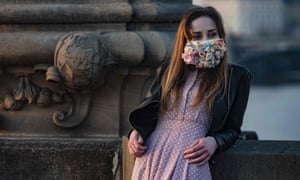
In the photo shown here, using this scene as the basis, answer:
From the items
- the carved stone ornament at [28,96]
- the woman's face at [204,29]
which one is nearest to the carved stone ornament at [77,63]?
the carved stone ornament at [28,96]

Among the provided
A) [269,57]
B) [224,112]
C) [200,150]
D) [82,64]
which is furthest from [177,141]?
[269,57]

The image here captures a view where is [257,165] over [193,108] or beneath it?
beneath

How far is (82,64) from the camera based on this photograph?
3.87m

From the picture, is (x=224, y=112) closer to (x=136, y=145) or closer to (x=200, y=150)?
(x=200, y=150)

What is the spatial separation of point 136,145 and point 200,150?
0.84ft

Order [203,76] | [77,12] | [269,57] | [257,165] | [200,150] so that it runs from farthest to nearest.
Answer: [269,57]
[77,12]
[257,165]
[203,76]
[200,150]

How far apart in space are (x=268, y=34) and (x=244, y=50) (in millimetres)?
18917

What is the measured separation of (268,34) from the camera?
88.7 meters

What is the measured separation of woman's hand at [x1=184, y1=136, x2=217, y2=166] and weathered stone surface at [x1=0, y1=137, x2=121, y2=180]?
0.67 meters

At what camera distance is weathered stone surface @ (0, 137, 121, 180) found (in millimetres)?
3889

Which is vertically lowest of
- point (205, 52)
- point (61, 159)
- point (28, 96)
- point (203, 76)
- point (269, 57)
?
point (269, 57)

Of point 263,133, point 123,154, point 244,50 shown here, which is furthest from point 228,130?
point 244,50

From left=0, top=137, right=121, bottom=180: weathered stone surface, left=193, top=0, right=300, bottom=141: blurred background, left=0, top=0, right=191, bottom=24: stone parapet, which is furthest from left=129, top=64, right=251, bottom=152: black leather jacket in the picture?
left=193, top=0, right=300, bottom=141: blurred background

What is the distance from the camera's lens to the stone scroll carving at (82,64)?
3879 millimetres
